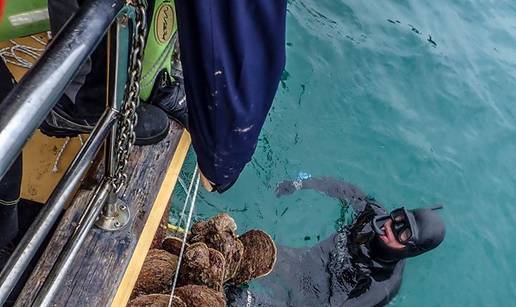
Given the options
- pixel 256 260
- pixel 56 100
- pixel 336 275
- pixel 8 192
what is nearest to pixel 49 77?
pixel 56 100

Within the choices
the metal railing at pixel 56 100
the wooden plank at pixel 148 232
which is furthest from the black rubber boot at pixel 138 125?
the metal railing at pixel 56 100

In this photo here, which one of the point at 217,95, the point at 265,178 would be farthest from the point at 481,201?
the point at 217,95

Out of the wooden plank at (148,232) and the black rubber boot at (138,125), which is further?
the black rubber boot at (138,125)

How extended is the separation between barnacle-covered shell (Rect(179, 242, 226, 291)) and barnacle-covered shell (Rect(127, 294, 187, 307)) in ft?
0.74

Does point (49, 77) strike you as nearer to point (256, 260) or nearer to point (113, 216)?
point (113, 216)

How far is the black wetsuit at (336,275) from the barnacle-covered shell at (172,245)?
88 centimetres

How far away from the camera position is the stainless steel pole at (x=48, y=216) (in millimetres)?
1396

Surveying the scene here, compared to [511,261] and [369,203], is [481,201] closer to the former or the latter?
[511,261]

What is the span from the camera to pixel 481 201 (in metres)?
5.48

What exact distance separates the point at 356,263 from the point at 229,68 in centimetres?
262

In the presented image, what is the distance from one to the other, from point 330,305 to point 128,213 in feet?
6.49

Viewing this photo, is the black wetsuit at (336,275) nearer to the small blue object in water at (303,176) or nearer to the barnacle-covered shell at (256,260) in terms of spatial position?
the barnacle-covered shell at (256,260)

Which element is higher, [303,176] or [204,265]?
[204,265]

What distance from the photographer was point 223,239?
283cm
